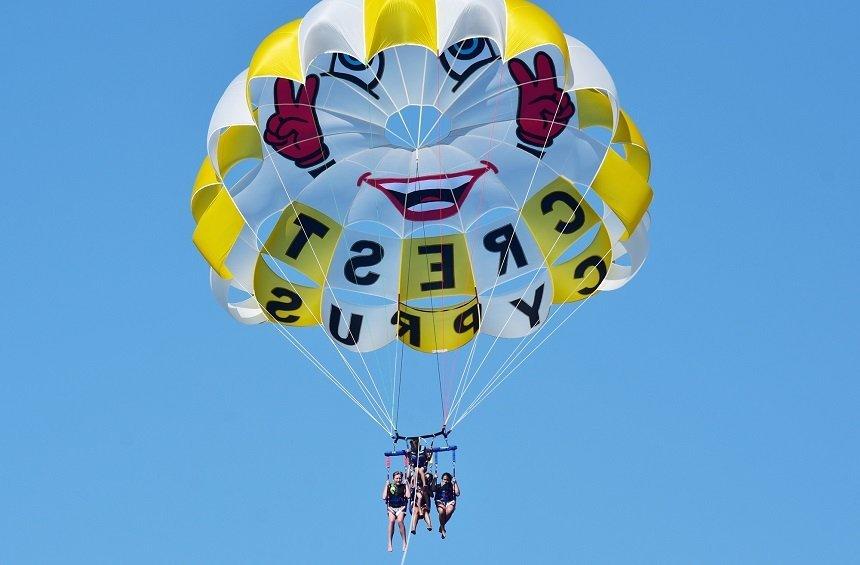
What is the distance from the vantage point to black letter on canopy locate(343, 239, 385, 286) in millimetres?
29594

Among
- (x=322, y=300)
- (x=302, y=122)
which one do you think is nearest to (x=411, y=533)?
(x=322, y=300)

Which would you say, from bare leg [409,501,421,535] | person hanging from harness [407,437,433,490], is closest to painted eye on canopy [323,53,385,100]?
person hanging from harness [407,437,433,490]

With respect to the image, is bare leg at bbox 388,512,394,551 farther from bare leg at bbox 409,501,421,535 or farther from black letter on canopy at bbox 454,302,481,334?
black letter on canopy at bbox 454,302,481,334

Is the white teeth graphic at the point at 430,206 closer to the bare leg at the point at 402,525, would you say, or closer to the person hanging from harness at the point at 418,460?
the person hanging from harness at the point at 418,460

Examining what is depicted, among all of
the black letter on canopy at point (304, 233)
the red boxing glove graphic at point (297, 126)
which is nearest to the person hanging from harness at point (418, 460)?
the black letter on canopy at point (304, 233)

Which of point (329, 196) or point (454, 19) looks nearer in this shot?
point (454, 19)

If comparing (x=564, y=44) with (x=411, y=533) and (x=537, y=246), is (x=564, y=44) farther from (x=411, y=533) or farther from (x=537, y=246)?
(x=411, y=533)

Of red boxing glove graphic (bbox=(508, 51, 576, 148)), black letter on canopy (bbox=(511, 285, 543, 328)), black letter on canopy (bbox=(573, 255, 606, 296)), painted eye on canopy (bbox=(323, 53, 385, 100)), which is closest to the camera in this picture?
red boxing glove graphic (bbox=(508, 51, 576, 148))

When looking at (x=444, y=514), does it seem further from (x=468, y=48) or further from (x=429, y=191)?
(x=468, y=48)

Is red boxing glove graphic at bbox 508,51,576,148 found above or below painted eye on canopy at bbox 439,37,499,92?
below

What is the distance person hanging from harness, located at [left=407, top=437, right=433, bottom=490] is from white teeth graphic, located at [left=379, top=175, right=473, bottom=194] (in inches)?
148

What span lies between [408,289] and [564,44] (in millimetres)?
5014

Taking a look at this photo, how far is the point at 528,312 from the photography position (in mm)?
29797

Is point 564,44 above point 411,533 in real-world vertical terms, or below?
above
